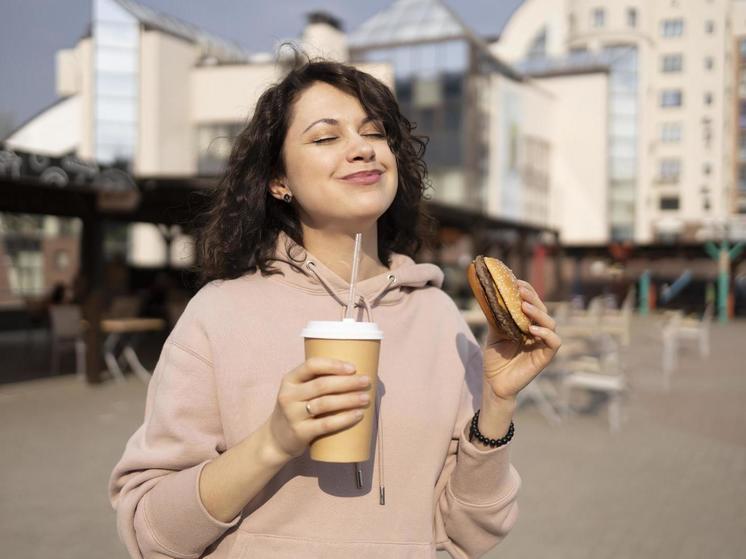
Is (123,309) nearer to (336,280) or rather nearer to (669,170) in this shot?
(336,280)

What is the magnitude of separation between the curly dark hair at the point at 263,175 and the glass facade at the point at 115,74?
3115 cm

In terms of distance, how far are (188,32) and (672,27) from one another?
1377 inches

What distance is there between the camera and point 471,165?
117ft

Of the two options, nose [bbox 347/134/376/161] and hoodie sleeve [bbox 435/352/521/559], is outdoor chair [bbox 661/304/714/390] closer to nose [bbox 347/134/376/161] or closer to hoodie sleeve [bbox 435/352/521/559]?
hoodie sleeve [bbox 435/352/521/559]

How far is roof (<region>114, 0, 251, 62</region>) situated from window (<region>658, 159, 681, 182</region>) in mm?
29741

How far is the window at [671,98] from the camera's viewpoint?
51.9 meters

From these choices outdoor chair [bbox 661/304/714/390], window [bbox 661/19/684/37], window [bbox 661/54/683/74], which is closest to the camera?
outdoor chair [bbox 661/304/714/390]

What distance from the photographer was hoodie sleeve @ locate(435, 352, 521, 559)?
5.05 ft

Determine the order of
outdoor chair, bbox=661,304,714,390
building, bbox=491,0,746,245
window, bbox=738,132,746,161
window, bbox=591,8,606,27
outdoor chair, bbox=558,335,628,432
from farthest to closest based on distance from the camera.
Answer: window, bbox=738,132,746,161, window, bbox=591,8,606,27, building, bbox=491,0,746,245, outdoor chair, bbox=661,304,714,390, outdoor chair, bbox=558,335,628,432

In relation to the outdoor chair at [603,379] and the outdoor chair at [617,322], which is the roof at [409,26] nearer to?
the outdoor chair at [617,322]

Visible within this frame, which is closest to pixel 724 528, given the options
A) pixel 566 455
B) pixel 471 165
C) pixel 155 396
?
pixel 566 455

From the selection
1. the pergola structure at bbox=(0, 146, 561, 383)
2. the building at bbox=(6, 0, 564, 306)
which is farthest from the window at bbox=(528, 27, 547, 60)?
the pergola structure at bbox=(0, 146, 561, 383)

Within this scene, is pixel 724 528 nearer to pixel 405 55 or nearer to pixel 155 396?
pixel 155 396

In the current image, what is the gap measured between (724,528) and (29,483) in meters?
4.92
